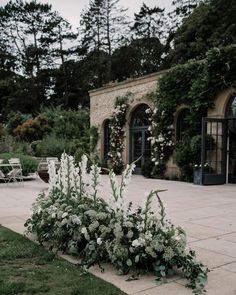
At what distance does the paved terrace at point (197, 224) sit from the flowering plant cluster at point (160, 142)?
277cm

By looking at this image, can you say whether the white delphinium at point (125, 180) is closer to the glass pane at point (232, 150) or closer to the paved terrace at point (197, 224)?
the paved terrace at point (197, 224)

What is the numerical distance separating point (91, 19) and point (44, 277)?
3275 centimetres

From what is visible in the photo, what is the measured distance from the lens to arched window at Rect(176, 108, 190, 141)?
41.3ft

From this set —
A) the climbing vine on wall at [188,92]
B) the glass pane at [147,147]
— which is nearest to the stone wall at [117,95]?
the climbing vine on wall at [188,92]

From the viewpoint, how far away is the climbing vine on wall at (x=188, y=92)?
1084 centimetres

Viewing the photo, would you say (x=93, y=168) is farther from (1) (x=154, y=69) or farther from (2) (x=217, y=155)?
(1) (x=154, y=69)

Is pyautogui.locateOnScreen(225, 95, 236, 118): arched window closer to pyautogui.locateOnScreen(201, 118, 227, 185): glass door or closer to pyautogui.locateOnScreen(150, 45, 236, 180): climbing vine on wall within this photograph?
pyautogui.locateOnScreen(201, 118, 227, 185): glass door

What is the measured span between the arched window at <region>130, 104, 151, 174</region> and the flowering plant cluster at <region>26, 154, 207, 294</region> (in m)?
10.5

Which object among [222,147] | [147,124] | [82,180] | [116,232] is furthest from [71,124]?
[116,232]

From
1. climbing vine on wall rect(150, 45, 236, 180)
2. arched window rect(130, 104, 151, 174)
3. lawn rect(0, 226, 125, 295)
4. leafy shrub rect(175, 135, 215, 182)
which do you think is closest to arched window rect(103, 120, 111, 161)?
arched window rect(130, 104, 151, 174)

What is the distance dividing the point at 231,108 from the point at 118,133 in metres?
5.68

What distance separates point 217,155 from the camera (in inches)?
446

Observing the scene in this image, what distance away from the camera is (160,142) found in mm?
12945

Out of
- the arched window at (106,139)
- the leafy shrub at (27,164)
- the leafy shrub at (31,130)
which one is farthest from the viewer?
the leafy shrub at (31,130)
